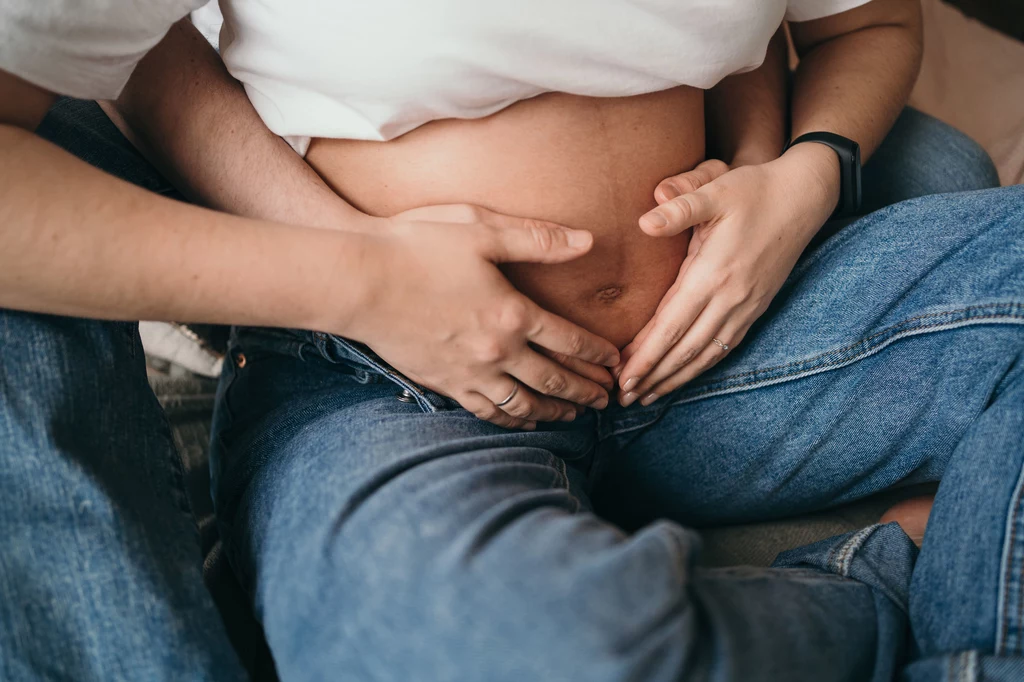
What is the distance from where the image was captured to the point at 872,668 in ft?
2.23

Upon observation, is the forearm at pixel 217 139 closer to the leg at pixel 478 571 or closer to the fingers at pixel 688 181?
the leg at pixel 478 571

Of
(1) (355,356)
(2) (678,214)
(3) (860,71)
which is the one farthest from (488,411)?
(3) (860,71)

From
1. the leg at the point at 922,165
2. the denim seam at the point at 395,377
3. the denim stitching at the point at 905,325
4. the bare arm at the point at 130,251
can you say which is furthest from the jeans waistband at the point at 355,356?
the leg at the point at 922,165

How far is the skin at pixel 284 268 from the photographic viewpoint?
22.9 inches

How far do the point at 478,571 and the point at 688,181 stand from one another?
45cm

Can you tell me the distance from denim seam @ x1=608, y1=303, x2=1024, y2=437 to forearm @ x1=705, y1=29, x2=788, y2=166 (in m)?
0.25

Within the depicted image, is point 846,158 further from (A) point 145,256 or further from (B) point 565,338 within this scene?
(A) point 145,256

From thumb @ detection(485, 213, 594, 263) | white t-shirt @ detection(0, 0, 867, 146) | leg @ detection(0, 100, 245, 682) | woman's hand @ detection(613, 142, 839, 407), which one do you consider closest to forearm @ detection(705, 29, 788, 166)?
woman's hand @ detection(613, 142, 839, 407)

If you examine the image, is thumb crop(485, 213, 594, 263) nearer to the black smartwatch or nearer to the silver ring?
the silver ring

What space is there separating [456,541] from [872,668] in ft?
1.31

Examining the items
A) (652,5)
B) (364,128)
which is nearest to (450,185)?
(364,128)

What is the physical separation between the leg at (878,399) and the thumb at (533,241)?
0.24 metres

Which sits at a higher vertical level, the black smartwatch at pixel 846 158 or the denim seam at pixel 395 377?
the black smartwatch at pixel 846 158

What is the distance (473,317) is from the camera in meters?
0.68
